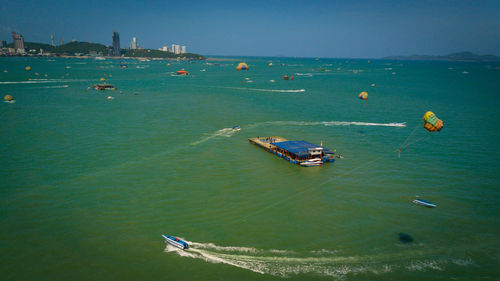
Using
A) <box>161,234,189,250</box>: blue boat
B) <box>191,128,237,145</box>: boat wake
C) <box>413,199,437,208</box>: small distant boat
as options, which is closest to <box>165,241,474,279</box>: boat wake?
<box>161,234,189,250</box>: blue boat

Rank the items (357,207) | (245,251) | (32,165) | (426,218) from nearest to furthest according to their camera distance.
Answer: (245,251)
(426,218)
(357,207)
(32,165)

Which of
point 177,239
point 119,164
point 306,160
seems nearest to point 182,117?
point 119,164

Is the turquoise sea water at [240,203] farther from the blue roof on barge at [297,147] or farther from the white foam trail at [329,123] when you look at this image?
the blue roof on barge at [297,147]

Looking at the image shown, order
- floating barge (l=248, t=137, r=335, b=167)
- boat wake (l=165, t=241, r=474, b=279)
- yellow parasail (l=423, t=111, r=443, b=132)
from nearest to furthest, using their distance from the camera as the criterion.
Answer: boat wake (l=165, t=241, r=474, b=279) < yellow parasail (l=423, t=111, r=443, b=132) < floating barge (l=248, t=137, r=335, b=167)

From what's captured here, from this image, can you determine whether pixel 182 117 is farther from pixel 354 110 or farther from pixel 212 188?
pixel 354 110

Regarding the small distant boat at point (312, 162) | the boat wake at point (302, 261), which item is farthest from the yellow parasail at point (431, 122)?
the boat wake at point (302, 261)

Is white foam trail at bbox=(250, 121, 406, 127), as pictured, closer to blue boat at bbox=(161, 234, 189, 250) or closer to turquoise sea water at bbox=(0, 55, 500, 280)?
turquoise sea water at bbox=(0, 55, 500, 280)
